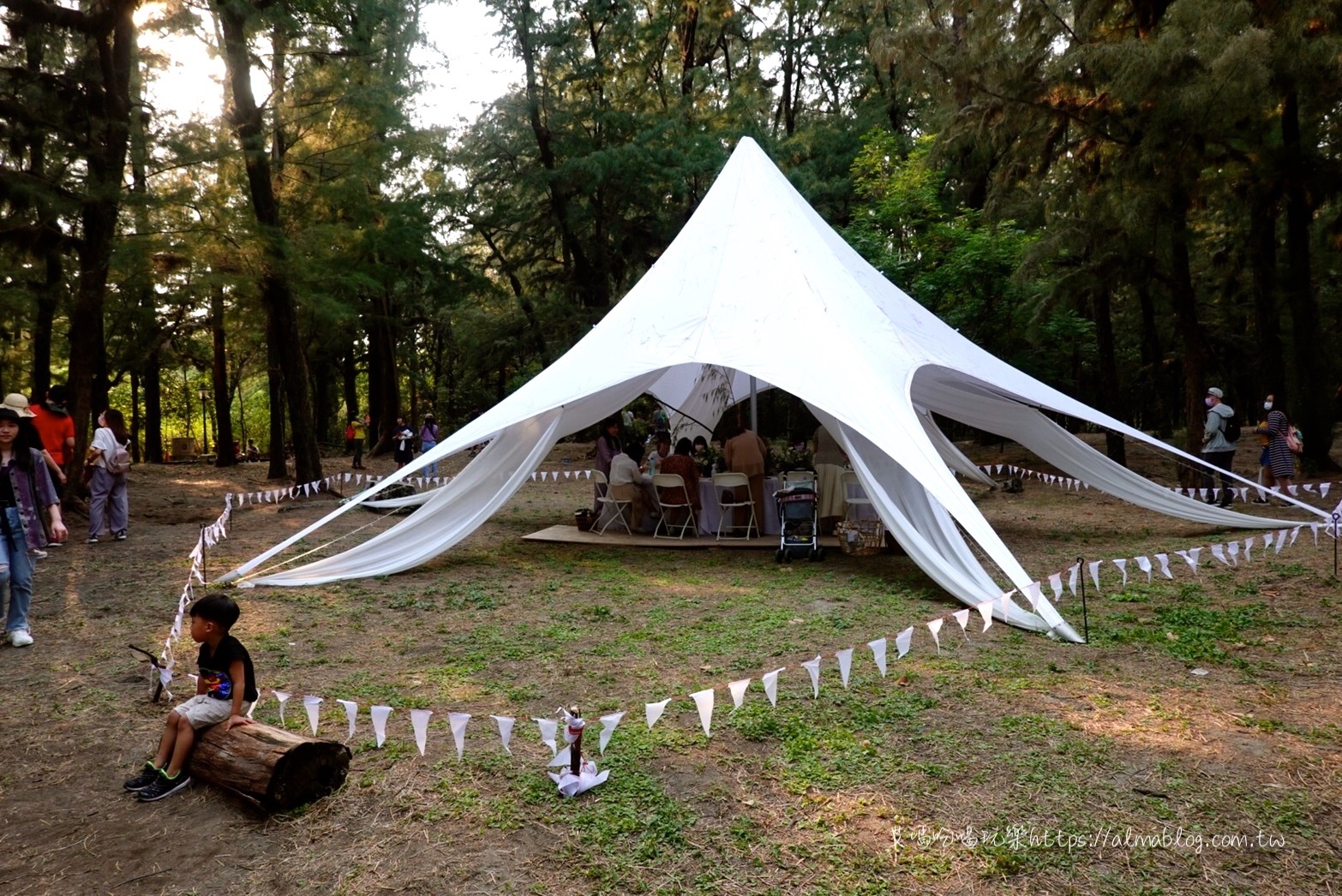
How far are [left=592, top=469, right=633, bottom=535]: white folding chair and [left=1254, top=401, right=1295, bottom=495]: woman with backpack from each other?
6.48m

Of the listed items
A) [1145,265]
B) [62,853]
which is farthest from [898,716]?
[1145,265]

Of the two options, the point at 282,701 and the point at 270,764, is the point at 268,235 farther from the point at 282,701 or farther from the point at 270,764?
the point at 270,764

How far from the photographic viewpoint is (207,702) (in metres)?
3.07

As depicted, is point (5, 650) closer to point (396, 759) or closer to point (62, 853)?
point (62, 853)

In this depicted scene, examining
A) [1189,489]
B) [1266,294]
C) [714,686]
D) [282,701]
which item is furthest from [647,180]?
[282,701]

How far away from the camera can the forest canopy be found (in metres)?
8.95

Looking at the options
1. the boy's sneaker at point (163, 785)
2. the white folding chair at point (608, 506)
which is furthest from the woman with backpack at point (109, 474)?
the boy's sneaker at point (163, 785)

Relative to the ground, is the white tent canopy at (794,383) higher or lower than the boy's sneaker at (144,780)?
higher

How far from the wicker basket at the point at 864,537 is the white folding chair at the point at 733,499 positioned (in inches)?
40.4

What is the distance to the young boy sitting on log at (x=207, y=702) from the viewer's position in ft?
9.82

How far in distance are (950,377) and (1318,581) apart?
3040mm

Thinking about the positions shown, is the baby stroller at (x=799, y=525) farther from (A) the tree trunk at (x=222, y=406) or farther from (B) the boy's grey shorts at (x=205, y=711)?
(A) the tree trunk at (x=222, y=406)

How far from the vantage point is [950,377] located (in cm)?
760

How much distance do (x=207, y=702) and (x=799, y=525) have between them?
5.05 metres
